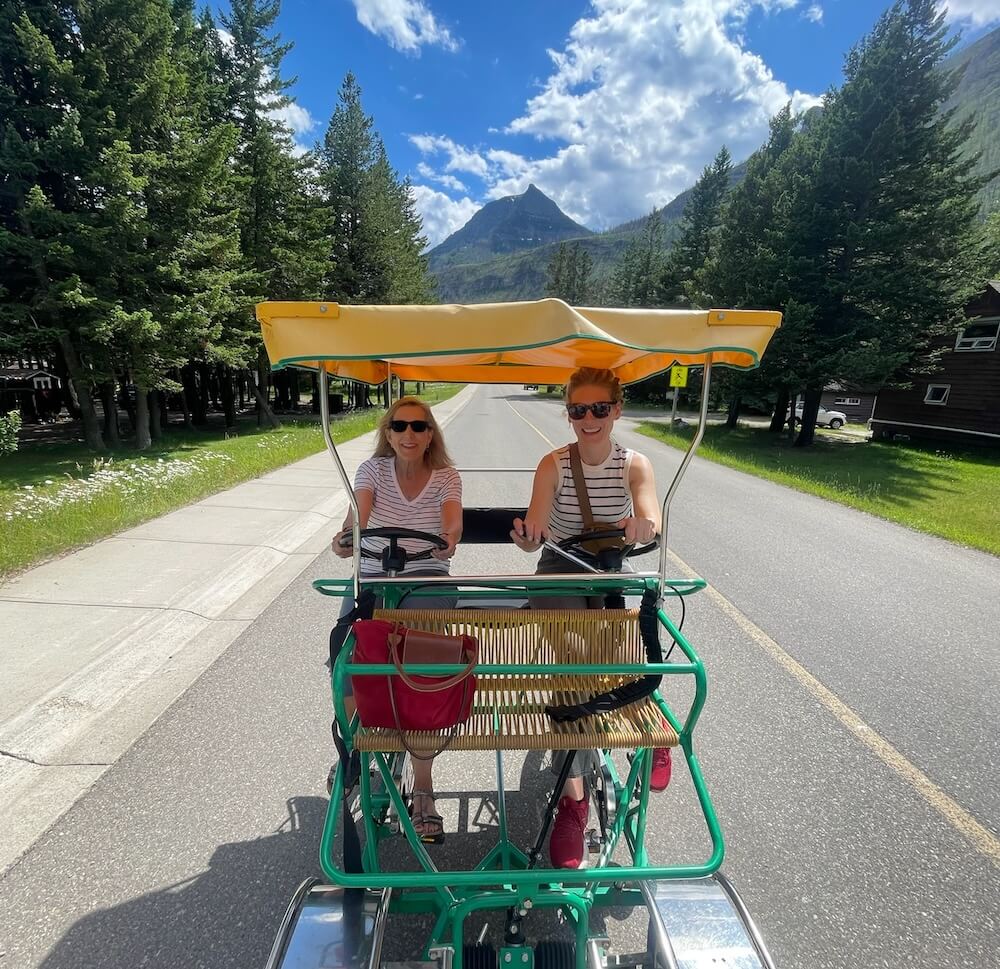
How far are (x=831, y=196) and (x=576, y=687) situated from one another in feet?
66.4

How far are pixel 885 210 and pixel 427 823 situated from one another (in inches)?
812

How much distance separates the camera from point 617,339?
1677mm

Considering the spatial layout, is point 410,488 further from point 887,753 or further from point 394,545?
point 887,753

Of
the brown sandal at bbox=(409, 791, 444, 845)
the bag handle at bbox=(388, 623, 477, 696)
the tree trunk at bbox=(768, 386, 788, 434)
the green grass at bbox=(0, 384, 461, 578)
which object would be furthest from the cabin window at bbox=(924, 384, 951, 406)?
the bag handle at bbox=(388, 623, 477, 696)

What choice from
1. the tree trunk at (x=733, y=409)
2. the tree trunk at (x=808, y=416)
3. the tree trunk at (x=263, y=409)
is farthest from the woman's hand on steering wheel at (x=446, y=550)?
the tree trunk at (x=733, y=409)

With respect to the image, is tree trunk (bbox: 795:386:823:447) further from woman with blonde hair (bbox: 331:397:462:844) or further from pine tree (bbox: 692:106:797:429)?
woman with blonde hair (bbox: 331:397:462:844)

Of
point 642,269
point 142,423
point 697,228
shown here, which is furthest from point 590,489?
point 642,269

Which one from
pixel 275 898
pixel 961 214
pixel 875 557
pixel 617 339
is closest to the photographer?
pixel 617 339

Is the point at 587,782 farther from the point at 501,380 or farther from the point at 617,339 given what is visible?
the point at 501,380

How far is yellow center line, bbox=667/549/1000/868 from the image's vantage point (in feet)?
8.19

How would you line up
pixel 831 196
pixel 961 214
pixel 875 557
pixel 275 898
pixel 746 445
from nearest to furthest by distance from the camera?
1. pixel 275 898
2. pixel 875 557
3. pixel 961 214
4. pixel 831 196
5. pixel 746 445

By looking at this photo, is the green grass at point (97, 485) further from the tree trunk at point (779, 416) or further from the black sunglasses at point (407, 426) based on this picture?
the tree trunk at point (779, 416)

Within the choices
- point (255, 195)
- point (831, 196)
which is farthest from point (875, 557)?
point (255, 195)

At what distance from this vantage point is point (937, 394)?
22297 millimetres
